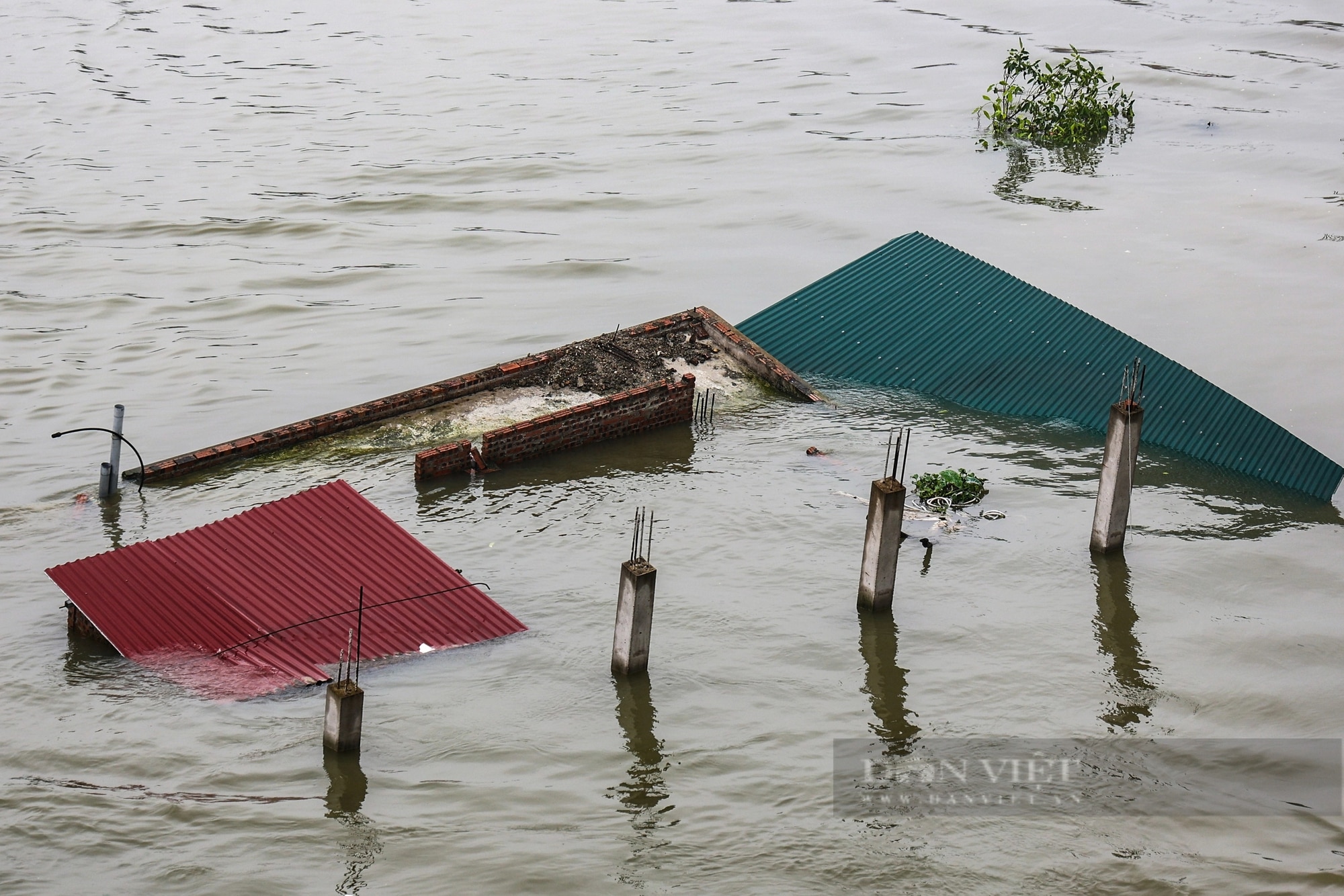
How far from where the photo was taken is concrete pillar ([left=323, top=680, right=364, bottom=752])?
17125 millimetres

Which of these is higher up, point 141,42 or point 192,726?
point 141,42

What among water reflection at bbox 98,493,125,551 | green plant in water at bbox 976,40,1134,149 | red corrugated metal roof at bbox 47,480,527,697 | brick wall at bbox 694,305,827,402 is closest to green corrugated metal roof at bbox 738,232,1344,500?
brick wall at bbox 694,305,827,402

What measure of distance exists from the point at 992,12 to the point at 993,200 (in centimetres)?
3124

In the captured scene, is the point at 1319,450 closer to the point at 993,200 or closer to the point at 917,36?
the point at 993,200

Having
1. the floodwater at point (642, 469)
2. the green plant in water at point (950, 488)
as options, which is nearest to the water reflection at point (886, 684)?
the floodwater at point (642, 469)

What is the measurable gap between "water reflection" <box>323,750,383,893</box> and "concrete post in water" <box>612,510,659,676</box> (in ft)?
13.4

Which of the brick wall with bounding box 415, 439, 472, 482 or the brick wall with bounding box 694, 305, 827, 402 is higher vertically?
the brick wall with bounding box 694, 305, 827, 402

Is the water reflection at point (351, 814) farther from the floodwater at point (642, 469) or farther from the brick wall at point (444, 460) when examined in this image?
the brick wall at point (444, 460)

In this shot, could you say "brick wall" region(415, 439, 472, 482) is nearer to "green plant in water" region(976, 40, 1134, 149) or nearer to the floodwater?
the floodwater

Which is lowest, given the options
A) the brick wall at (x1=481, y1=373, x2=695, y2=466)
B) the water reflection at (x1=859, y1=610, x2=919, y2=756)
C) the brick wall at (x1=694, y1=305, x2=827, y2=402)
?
the water reflection at (x1=859, y1=610, x2=919, y2=756)

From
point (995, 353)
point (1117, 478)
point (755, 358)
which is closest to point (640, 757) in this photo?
point (1117, 478)

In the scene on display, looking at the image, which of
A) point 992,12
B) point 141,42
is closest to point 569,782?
point 141,42

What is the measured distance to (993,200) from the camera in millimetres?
47844

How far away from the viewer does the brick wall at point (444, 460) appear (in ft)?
82.9
